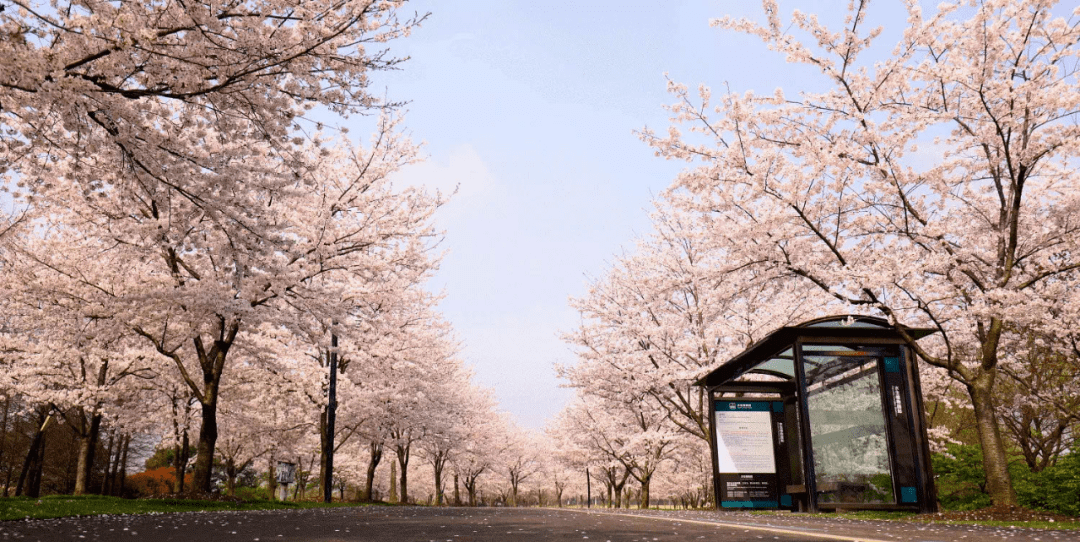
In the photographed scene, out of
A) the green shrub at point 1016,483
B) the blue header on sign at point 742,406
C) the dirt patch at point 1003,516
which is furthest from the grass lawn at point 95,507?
the green shrub at point 1016,483

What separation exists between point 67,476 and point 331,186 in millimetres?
24850

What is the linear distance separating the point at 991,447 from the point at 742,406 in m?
5.69

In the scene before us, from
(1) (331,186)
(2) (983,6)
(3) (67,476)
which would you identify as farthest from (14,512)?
(3) (67,476)

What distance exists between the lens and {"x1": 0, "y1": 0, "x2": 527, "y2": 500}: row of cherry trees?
7004 mm

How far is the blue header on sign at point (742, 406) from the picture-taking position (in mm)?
16422

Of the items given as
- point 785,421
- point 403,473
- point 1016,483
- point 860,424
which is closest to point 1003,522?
point 860,424

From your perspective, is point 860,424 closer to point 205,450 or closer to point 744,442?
point 744,442

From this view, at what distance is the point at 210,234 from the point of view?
14.1 meters

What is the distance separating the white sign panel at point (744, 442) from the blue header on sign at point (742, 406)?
6cm

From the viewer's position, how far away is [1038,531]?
25.0ft

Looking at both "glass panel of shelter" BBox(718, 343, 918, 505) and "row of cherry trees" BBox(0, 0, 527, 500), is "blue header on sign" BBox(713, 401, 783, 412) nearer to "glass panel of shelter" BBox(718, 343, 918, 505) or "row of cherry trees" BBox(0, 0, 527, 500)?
"glass panel of shelter" BBox(718, 343, 918, 505)

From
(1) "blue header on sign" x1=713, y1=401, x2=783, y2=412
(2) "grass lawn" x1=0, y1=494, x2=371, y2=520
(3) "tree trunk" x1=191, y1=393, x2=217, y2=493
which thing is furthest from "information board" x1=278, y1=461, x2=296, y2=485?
(1) "blue header on sign" x1=713, y1=401, x2=783, y2=412

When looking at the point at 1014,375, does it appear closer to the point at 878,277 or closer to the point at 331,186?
the point at 878,277

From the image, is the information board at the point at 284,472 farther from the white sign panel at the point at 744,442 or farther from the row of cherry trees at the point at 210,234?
the white sign panel at the point at 744,442
